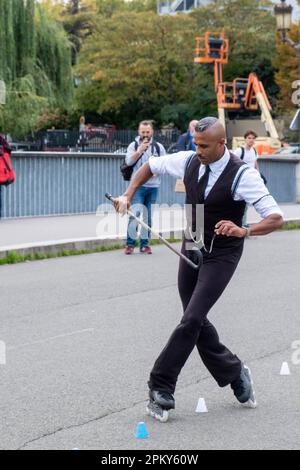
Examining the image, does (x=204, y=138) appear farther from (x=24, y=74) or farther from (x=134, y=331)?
(x=24, y=74)

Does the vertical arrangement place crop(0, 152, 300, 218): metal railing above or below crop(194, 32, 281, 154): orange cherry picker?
below

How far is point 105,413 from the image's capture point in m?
6.26

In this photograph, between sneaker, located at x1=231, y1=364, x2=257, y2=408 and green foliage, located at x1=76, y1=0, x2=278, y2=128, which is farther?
green foliage, located at x1=76, y1=0, x2=278, y2=128

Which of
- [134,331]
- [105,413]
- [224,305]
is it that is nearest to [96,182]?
[224,305]

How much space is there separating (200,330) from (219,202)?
0.80 meters

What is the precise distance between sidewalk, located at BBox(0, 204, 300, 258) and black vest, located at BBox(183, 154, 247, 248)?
7.87 meters

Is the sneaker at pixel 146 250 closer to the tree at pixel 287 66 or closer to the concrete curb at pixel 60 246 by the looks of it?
the concrete curb at pixel 60 246

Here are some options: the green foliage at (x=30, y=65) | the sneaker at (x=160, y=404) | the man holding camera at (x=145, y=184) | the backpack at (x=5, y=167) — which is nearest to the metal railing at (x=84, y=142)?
the green foliage at (x=30, y=65)

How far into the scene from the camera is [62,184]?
19.7m

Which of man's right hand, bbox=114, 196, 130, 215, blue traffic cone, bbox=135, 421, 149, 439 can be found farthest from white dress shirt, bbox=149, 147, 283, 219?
blue traffic cone, bbox=135, 421, 149, 439

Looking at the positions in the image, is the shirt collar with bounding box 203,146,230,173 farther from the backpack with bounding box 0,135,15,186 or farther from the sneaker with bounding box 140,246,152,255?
the backpack with bounding box 0,135,15,186

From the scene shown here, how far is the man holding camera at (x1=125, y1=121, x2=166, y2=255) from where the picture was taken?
45.1ft

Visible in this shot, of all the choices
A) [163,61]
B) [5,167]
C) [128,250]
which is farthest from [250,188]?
[163,61]
